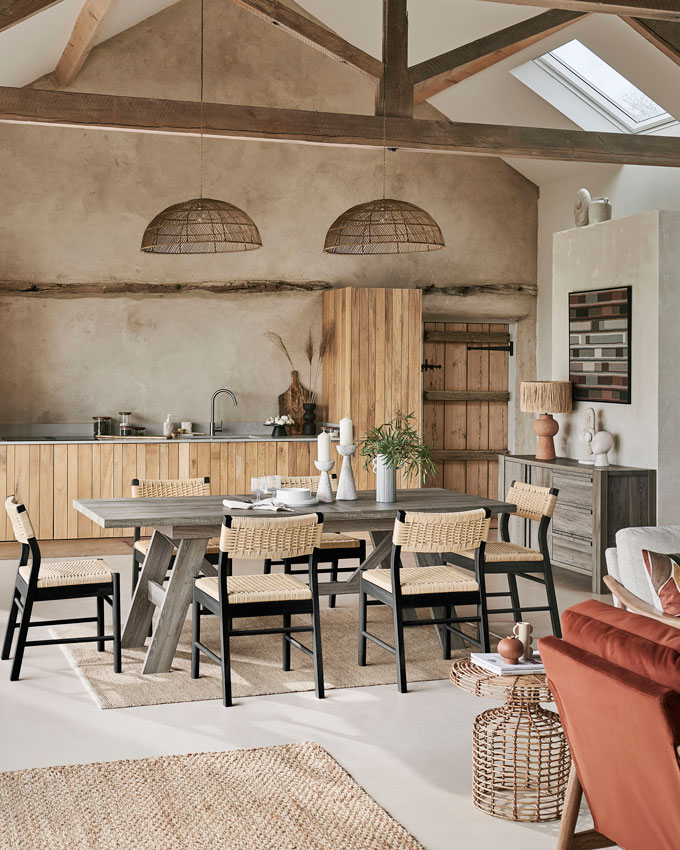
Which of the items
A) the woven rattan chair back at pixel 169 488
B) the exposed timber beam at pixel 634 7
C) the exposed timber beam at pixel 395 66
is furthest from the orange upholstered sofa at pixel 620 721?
the exposed timber beam at pixel 395 66

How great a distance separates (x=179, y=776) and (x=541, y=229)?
7.64 metres

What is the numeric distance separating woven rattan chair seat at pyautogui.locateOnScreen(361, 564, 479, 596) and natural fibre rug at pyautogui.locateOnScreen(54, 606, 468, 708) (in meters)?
0.43

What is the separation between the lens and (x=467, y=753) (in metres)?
3.79

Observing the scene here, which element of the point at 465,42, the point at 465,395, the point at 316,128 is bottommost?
the point at 465,395

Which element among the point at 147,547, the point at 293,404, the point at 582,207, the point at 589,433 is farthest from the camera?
the point at 293,404

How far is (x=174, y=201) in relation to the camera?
902 centimetres

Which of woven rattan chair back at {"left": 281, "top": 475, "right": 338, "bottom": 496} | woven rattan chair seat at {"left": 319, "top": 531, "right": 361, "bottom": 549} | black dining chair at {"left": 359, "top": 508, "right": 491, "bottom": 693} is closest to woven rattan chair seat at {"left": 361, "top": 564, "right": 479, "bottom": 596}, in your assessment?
black dining chair at {"left": 359, "top": 508, "right": 491, "bottom": 693}

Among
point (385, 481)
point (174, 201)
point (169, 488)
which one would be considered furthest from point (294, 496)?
point (174, 201)

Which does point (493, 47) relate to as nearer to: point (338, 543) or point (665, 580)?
point (338, 543)

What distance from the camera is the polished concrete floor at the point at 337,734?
3232mm

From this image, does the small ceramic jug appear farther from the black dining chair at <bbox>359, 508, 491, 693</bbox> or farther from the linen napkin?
the linen napkin

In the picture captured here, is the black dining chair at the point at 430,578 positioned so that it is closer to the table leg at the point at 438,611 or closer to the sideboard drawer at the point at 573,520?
the table leg at the point at 438,611

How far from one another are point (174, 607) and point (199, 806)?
64.1 inches

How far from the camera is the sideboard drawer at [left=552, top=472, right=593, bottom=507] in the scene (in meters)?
6.82
